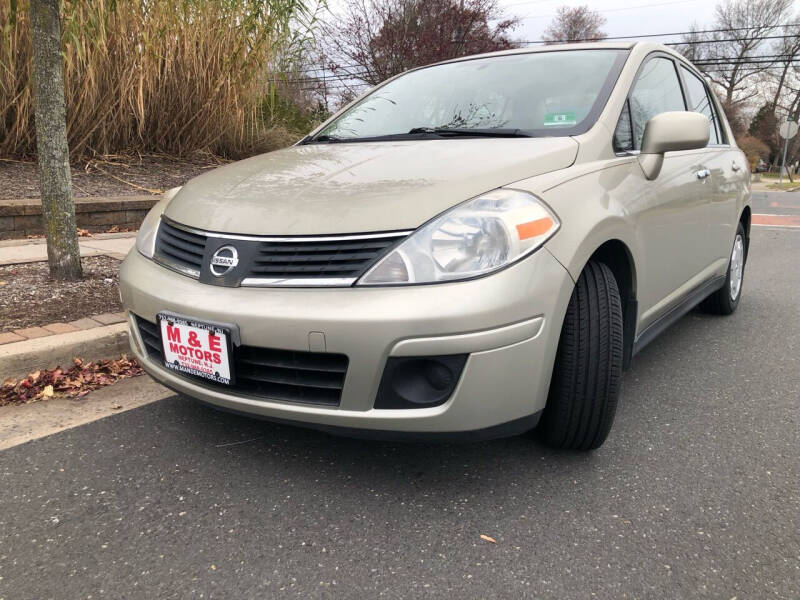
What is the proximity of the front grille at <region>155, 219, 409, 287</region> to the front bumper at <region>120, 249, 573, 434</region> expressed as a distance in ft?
0.13

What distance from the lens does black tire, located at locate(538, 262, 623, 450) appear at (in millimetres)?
1930

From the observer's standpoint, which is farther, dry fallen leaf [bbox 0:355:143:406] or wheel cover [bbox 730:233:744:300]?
wheel cover [bbox 730:233:744:300]

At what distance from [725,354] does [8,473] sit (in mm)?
3218

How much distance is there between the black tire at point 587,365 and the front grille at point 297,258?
0.61 meters

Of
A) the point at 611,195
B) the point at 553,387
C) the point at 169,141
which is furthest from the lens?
the point at 169,141

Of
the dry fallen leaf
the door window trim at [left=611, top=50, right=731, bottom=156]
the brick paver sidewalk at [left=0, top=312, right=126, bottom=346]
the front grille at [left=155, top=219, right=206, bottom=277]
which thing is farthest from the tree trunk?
the door window trim at [left=611, top=50, right=731, bottom=156]

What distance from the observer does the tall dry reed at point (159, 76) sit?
5.94 m

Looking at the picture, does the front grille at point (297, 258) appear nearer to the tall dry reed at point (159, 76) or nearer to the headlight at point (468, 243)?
the headlight at point (468, 243)

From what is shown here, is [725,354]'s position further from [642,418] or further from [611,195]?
[611,195]

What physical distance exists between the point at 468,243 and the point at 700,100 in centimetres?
261

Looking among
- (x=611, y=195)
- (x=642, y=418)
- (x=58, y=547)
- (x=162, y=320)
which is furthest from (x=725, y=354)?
(x=58, y=547)

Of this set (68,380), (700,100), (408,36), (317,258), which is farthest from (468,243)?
(408,36)

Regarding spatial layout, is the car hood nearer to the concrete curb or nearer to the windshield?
the windshield

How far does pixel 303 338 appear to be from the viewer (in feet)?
5.61
